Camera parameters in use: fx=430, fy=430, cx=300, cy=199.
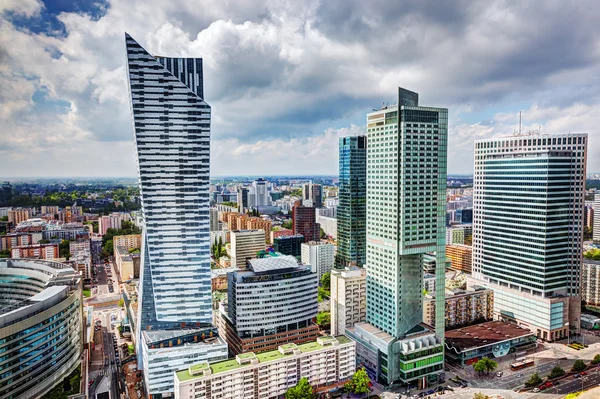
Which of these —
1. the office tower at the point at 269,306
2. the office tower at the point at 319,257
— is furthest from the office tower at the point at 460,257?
the office tower at the point at 269,306

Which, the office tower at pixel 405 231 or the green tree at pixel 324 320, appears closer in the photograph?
the office tower at pixel 405 231

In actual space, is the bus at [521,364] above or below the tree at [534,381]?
below

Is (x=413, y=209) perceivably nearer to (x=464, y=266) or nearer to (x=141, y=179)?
(x=141, y=179)

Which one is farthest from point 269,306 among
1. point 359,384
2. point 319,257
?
point 319,257

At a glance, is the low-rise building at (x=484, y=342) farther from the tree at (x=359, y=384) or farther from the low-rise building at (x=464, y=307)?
the tree at (x=359, y=384)

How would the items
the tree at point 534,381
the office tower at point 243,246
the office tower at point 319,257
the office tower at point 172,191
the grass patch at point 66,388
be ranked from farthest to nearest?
1. the office tower at point 243,246
2. the office tower at point 319,257
3. the office tower at point 172,191
4. the tree at point 534,381
5. the grass patch at point 66,388

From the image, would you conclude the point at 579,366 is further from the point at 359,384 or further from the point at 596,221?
the point at 596,221

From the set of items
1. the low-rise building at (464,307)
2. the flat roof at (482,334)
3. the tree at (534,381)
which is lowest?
the tree at (534,381)
